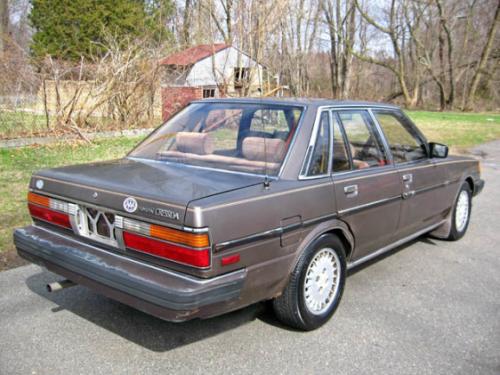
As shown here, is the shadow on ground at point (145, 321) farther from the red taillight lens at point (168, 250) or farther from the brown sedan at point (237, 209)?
the red taillight lens at point (168, 250)

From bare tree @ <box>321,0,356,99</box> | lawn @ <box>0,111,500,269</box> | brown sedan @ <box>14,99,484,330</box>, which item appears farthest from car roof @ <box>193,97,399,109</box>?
bare tree @ <box>321,0,356,99</box>

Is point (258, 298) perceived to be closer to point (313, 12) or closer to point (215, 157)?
point (215, 157)

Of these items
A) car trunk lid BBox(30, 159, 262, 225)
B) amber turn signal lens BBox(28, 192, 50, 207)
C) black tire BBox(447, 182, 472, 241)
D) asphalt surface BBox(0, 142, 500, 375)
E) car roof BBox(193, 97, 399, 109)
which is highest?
car roof BBox(193, 97, 399, 109)

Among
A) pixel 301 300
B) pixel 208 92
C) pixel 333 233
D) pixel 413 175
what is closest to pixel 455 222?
pixel 413 175

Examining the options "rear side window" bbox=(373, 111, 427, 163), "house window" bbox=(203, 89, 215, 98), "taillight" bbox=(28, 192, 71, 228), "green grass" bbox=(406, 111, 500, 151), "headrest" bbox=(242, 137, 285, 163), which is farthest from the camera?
"house window" bbox=(203, 89, 215, 98)

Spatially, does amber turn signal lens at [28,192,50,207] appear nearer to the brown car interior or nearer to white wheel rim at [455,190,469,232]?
the brown car interior

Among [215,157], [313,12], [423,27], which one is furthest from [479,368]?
[423,27]

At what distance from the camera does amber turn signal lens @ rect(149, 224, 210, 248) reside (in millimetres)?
2812

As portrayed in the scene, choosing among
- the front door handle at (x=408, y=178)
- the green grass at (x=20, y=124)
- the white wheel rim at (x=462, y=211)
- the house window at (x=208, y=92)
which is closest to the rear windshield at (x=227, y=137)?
the front door handle at (x=408, y=178)

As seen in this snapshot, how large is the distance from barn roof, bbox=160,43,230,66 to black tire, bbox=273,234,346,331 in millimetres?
11845

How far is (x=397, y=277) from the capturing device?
4688 mm

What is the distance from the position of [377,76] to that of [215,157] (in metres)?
42.0

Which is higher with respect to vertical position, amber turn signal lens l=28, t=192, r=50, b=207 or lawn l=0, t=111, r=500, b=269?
amber turn signal lens l=28, t=192, r=50, b=207

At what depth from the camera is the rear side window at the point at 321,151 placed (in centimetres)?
365
